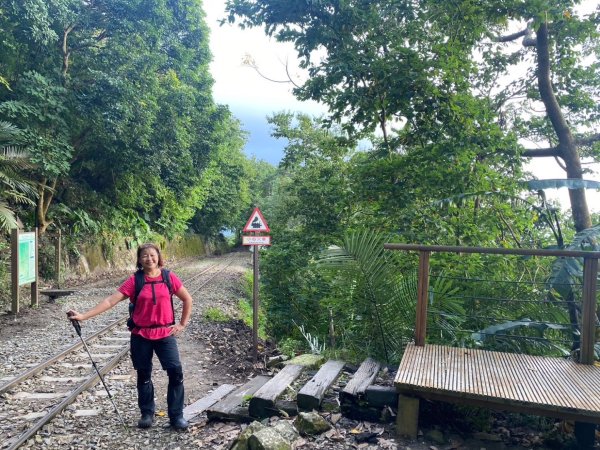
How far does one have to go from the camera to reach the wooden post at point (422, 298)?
4.12 m

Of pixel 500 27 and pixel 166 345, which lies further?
pixel 500 27

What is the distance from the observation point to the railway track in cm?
421

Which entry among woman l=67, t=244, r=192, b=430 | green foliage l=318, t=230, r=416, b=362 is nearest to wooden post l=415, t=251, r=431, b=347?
green foliage l=318, t=230, r=416, b=362

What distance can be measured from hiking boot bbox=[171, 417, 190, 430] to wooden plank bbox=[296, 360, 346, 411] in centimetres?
113

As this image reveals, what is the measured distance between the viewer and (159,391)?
219 inches

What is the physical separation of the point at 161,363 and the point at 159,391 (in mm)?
1965

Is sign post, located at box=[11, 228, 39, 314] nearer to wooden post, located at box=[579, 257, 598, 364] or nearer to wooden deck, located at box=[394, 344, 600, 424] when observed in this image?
wooden deck, located at box=[394, 344, 600, 424]

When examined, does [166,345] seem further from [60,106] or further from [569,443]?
[60,106]

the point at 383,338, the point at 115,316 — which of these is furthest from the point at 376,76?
the point at 115,316

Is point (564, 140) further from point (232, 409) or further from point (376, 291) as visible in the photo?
point (232, 409)

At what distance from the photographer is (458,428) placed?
3.49 metres

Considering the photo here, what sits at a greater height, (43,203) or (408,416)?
(43,203)

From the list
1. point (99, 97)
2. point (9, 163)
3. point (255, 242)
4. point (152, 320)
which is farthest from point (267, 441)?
point (99, 97)

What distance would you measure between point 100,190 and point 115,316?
1131 cm
